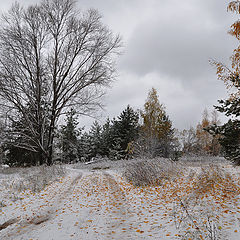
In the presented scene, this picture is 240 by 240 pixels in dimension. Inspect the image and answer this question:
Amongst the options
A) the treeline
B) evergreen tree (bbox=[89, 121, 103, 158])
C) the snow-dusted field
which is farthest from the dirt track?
evergreen tree (bbox=[89, 121, 103, 158])

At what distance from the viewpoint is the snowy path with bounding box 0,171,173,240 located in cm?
347

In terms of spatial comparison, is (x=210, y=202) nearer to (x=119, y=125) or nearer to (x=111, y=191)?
(x=111, y=191)

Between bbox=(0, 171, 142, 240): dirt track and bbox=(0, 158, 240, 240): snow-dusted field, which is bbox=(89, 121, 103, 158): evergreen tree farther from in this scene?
bbox=(0, 171, 142, 240): dirt track

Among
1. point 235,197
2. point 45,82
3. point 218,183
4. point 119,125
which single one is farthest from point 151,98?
point 235,197

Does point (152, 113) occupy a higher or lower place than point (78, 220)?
higher

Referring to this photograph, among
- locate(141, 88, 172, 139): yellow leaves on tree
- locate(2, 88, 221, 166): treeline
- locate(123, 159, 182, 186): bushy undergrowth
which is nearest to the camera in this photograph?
locate(123, 159, 182, 186): bushy undergrowth

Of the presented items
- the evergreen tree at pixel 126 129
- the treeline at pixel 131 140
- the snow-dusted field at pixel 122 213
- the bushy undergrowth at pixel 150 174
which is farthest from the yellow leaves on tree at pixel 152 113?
the snow-dusted field at pixel 122 213

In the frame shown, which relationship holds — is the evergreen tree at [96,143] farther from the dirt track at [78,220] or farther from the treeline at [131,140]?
the dirt track at [78,220]

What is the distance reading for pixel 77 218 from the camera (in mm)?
4324

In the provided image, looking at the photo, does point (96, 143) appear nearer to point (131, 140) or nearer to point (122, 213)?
point (131, 140)

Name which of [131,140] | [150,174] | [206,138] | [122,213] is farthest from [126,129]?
[122,213]

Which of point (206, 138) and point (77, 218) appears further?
point (206, 138)

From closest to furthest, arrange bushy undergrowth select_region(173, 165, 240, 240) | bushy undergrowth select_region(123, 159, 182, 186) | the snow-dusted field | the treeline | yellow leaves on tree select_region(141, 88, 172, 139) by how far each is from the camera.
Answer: bushy undergrowth select_region(173, 165, 240, 240) < the snow-dusted field < bushy undergrowth select_region(123, 159, 182, 186) < the treeline < yellow leaves on tree select_region(141, 88, 172, 139)

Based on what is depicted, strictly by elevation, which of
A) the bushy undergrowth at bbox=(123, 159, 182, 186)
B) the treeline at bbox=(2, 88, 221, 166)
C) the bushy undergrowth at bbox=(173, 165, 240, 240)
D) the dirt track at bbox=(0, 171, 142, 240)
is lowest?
the dirt track at bbox=(0, 171, 142, 240)
